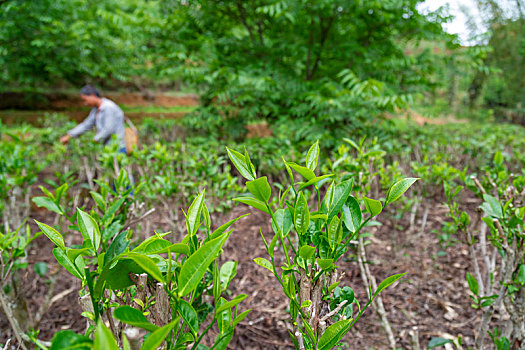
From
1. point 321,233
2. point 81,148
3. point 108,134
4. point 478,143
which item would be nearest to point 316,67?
point 478,143

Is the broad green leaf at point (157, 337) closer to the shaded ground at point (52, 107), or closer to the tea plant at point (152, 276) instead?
the tea plant at point (152, 276)

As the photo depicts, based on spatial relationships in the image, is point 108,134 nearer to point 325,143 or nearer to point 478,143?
point 325,143

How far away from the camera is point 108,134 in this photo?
4.06 meters

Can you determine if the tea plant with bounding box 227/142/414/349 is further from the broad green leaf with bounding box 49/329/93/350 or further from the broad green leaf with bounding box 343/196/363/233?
the broad green leaf with bounding box 49/329/93/350

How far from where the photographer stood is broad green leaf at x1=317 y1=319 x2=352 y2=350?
81 centimetres

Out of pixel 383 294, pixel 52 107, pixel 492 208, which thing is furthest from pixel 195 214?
pixel 52 107

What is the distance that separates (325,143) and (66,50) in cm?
822

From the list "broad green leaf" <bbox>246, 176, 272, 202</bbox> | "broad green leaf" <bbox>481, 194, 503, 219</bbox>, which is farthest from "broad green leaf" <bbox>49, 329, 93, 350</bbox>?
"broad green leaf" <bbox>481, 194, 503, 219</bbox>

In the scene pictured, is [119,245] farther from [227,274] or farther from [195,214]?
[227,274]

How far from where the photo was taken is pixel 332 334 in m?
0.82

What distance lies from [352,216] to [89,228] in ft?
2.28

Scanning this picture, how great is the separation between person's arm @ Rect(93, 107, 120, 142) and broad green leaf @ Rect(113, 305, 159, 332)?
3.85 metres

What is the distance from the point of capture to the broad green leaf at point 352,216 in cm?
91

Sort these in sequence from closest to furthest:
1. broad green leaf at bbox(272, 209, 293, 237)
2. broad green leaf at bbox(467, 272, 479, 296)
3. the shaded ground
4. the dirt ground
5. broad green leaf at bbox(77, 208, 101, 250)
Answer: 1. broad green leaf at bbox(77, 208, 101, 250)
2. broad green leaf at bbox(272, 209, 293, 237)
3. broad green leaf at bbox(467, 272, 479, 296)
4. the dirt ground
5. the shaded ground
